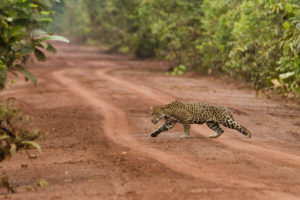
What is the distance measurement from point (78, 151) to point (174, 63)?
21090 millimetres

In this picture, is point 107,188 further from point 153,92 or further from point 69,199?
point 153,92

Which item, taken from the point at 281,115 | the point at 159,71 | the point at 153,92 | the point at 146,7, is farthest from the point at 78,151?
the point at 146,7

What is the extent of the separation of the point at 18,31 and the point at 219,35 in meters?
17.7

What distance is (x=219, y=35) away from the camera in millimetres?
22703

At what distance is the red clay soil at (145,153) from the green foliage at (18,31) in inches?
48.4

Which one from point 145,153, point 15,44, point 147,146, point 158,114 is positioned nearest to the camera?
point 15,44

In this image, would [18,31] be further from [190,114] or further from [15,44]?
[190,114]

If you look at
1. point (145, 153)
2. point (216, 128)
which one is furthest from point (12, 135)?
point (216, 128)

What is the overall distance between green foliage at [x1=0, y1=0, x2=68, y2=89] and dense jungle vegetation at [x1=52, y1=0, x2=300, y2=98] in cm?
356

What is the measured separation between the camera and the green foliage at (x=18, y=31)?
19.6ft

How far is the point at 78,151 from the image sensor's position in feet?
31.2

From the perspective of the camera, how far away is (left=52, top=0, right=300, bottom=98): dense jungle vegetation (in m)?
10.3

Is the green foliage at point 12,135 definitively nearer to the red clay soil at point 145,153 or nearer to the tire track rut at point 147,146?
the red clay soil at point 145,153

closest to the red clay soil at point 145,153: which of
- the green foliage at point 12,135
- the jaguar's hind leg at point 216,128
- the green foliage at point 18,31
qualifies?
the jaguar's hind leg at point 216,128
